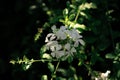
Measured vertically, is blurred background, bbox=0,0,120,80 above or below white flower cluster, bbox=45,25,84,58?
above

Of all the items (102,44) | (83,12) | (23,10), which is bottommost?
(102,44)

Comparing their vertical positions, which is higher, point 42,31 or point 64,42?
point 42,31

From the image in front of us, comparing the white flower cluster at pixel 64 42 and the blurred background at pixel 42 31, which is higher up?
the blurred background at pixel 42 31

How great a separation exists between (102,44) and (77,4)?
0.30 m

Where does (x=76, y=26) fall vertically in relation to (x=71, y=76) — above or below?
above

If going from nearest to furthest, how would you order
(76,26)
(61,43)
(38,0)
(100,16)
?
1. (61,43)
2. (76,26)
3. (100,16)
4. (38,0)

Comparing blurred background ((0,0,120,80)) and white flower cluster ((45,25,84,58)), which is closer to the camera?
white flower cluster ((45,25,84,58))

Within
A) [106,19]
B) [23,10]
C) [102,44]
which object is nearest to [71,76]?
[102,44]

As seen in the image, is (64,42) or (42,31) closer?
(64,42)

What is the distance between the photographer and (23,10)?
370 cm

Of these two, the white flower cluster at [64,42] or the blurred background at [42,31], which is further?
the blurred background at [42,31]

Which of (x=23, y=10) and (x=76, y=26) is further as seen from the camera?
(x=23, y=10)

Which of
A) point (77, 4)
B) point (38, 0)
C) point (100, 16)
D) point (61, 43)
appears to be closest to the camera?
point (61, 43)

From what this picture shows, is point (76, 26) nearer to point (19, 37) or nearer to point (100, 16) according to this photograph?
point (100, 16)
